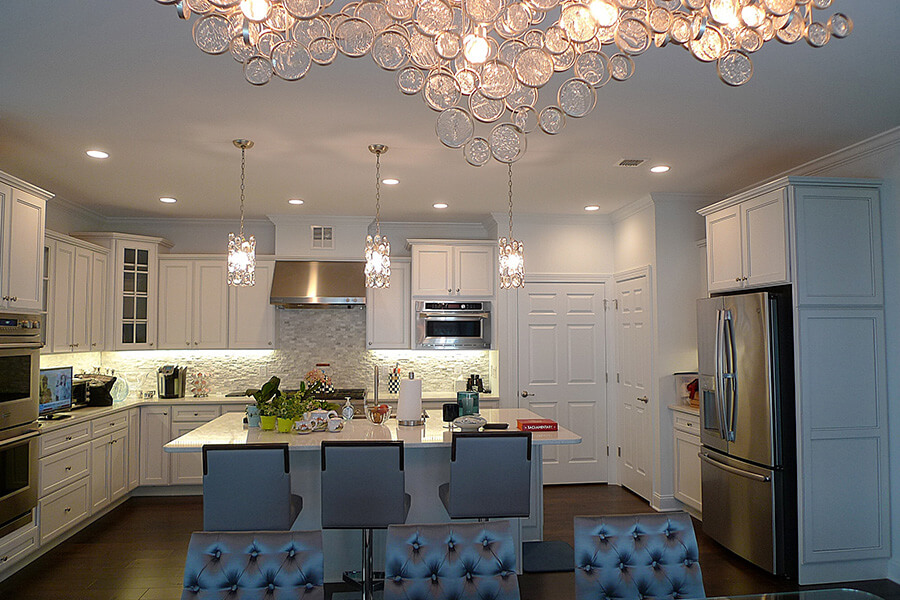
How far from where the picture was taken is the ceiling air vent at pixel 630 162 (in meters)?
4.34

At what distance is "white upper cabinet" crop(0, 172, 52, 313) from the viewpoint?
3693mm

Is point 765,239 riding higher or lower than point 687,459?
higher

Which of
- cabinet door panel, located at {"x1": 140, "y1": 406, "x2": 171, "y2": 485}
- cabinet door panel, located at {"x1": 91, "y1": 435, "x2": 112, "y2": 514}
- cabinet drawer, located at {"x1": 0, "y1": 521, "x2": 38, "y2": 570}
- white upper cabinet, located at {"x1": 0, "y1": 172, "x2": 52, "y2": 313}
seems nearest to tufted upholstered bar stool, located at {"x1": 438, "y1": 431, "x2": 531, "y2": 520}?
cabinet drawer, located at {"x1": 0, "y1": 521, "x2": 38, "y2": 570}

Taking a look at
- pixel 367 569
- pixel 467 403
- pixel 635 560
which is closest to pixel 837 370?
pixel 467 403

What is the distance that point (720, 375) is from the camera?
4.21 meters

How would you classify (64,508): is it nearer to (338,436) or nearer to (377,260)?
(338,436)

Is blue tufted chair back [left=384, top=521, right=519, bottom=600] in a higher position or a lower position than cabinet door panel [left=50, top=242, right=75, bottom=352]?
lower

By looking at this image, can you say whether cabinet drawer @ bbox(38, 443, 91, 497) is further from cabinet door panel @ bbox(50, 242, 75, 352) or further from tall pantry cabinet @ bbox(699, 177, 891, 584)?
tall pantry cabinet @ bbox(699, 177, 891, 584)

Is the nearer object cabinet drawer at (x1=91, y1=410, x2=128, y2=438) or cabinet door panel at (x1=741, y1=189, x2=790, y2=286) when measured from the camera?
cabinet door panel at (x1=741, y1=189, x2=790, y2=286)

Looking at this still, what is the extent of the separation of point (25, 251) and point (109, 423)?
6.44 feet

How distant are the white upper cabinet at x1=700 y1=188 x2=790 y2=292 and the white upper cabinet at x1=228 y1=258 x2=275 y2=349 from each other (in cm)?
420

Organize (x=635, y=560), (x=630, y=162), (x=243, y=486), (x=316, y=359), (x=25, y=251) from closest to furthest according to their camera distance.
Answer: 1. (x=635, y=560)
2. (x=243, y=486)
3. (x=25, y=251)
4. (x=630, y=162)
5. (x=316, y=359)

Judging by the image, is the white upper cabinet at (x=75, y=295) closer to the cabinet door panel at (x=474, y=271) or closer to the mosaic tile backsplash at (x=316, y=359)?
the mosaic tile backsplash at (x=316, y=359)

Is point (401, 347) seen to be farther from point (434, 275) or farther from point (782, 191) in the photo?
point (782, 191)
